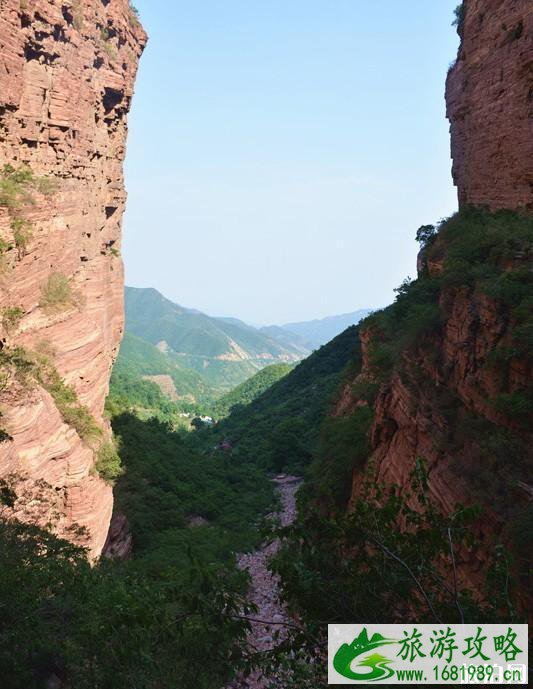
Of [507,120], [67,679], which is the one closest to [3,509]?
[67,679]

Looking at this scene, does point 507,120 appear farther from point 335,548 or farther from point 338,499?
point 335,548

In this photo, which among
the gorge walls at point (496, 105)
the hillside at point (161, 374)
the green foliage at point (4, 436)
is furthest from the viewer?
the hillside at point (161, 374)

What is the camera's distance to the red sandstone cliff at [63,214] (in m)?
14.2

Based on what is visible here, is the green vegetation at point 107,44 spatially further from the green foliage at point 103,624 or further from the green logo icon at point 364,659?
the green logo icon at point 364,659

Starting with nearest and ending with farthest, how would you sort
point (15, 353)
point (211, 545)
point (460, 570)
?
point (460, 570)
point (15, 353)
point (211, 545)

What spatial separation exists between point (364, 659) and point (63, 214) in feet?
59.6

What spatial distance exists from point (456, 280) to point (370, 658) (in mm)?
10264

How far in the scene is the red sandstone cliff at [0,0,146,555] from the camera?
1418 cm

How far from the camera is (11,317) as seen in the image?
1475cm

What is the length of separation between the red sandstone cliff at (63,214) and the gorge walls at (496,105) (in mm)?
15017

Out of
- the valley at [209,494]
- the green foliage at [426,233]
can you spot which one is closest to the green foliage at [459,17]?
the valley at [209,494]

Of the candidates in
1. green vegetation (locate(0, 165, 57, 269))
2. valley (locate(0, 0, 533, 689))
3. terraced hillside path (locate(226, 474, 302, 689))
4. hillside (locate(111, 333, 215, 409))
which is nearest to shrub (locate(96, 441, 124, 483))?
valley (locate(0, 0, 533, 689))

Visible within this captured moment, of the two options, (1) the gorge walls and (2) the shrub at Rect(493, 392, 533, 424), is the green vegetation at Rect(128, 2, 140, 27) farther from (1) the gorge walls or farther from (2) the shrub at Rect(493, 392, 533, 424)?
(2) the shrub at Rect(493, 392, 533, 424)

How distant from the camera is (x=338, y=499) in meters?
17.0
